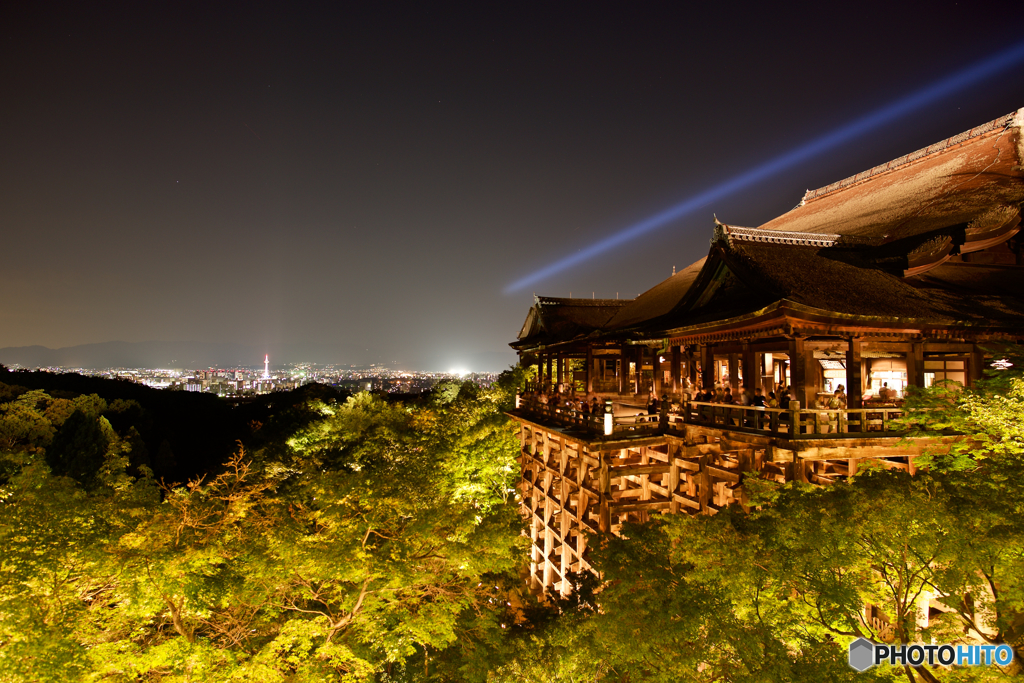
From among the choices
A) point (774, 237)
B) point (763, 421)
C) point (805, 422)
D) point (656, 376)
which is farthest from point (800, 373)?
point (656, 376)

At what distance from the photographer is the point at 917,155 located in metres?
21.3

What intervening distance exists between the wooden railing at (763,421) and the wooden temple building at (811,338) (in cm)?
6

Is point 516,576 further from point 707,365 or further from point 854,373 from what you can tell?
point 854,373

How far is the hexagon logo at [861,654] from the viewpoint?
20.6 ft

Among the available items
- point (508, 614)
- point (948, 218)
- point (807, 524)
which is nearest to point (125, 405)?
point (508, 614)

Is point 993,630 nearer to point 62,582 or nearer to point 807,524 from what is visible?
point 807,524

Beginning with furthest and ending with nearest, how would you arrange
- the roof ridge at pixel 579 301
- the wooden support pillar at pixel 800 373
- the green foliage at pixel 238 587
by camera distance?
the roof ridge at pixel 579 301 → the wooden support pillar at pixel 800 373 → the green foliage at pixel 238 587

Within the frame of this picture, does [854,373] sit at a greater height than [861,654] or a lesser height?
greater

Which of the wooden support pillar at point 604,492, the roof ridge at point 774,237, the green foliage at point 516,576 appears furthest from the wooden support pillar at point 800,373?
the wooden support pillar at point 604,492

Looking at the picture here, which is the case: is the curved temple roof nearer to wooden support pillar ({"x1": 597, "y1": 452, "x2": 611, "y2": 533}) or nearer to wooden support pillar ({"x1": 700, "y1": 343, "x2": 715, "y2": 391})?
wooden support pillar ({"x1": 700, "y1": 343, "x2": 715, "y2": 391})

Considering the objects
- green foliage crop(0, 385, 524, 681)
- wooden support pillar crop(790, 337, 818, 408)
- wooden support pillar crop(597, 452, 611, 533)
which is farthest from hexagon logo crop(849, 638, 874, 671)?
green foliage crop(0, 385, 524, 681)

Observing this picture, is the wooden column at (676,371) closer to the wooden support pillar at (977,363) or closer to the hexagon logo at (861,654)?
the wooden support pillar at (977,363)

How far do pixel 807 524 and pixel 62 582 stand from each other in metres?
14.1

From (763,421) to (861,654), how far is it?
578 centimetres
